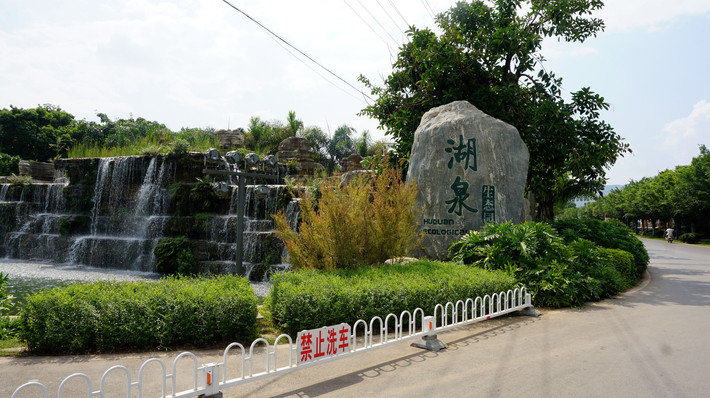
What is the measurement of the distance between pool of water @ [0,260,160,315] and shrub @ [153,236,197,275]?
1.49 ft

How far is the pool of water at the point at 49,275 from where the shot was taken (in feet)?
39.8

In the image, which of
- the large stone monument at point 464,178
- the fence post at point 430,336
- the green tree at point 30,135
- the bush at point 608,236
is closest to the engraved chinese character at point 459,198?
the large stone monument at point 464,178

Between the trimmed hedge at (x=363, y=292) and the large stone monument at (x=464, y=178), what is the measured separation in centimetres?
275

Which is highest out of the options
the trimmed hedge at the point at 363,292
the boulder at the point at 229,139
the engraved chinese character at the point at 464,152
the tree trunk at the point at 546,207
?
the boulder at the point at 229,139

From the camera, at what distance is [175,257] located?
48.3 ft

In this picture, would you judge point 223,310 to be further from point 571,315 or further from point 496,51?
point 496,51

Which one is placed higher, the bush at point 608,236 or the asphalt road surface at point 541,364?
the bush at point 608,236

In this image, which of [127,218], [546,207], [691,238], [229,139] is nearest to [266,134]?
[229,139]

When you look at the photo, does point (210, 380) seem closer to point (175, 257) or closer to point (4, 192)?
point (175, 257)

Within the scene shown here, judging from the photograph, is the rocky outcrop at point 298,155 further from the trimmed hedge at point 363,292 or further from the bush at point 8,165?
the bush at point 8,165

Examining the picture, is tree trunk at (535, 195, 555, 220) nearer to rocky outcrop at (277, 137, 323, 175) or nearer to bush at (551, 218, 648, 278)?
bush at (551, 218, 648, 278)

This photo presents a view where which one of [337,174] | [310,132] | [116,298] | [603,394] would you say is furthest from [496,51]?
[310,132]

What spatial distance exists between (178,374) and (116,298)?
1.67m

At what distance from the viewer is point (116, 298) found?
207 inches
